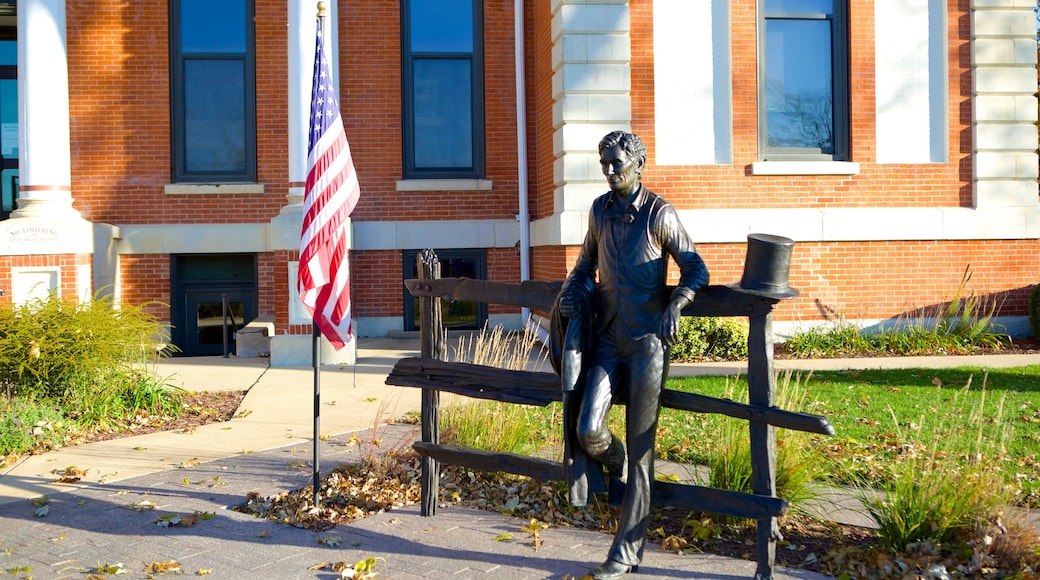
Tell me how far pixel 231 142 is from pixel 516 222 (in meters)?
4.65

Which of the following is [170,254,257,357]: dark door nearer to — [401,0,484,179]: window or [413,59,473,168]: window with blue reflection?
[401,0,484,179]: window

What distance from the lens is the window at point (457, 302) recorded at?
15258mm

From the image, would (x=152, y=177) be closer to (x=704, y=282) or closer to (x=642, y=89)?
(x=642, y=89)

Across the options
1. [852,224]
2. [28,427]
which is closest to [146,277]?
[28,427]

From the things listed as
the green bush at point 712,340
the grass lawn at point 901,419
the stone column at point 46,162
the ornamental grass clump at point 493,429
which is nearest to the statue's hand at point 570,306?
the grass lawn at point 901,419

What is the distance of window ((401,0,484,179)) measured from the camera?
15.3 m

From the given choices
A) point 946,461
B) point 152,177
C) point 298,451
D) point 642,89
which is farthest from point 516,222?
point 946,461

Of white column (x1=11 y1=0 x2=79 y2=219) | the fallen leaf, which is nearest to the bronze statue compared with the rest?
the fallen leaf

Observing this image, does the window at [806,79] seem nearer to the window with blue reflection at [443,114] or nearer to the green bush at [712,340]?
the green bush at [712,340]

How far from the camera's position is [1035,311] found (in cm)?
1283

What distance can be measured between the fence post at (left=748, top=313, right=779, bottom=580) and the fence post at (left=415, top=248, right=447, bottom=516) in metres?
2.08

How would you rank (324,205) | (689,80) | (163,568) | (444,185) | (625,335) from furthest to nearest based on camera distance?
(444,185) < (689,80) < (324,205) < (163,568) < (625,335)

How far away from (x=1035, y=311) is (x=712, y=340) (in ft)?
15.0

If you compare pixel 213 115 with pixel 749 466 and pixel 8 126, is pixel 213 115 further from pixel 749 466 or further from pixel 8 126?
pixel 749 466
